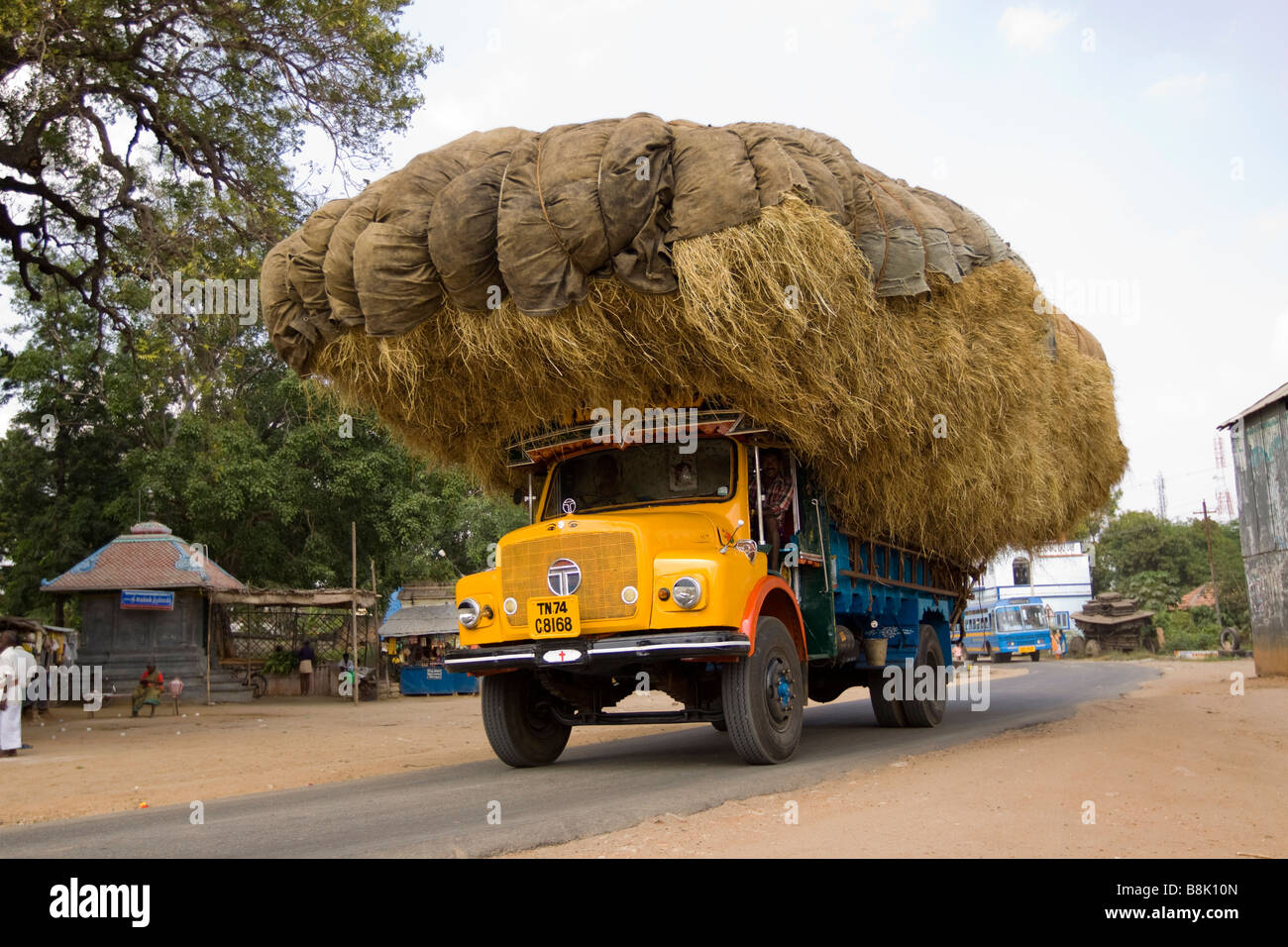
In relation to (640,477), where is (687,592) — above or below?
below

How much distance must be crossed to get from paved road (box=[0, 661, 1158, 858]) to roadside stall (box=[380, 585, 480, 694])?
17786 millimetres

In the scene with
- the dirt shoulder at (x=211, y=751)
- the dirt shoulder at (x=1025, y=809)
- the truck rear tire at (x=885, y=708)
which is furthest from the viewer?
the truck rear tire at (x=885, y=708)

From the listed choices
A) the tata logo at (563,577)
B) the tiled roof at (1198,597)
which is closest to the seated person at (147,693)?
the tata logo at (563,577)

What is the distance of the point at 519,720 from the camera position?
8.91 metres

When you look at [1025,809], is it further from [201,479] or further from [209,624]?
[201,479]

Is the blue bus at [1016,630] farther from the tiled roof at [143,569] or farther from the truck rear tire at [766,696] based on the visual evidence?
the truck rear tire at [766,696]

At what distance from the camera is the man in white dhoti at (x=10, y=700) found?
1282 centimetres

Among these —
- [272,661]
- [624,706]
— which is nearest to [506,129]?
[624,706]

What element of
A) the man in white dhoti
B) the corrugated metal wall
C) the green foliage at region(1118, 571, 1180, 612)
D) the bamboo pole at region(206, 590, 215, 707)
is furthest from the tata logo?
the green foliage at region(1118, 571, 1180, 612)

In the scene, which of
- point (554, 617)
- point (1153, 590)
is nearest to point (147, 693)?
point (554, 617)

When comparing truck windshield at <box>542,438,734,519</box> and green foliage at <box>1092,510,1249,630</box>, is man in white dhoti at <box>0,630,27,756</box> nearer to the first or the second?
truck windshield at <box>542,438,734,519</box>

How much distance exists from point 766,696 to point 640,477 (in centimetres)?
234

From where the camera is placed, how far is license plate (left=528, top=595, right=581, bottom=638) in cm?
774

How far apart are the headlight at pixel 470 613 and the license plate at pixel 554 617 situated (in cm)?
61
